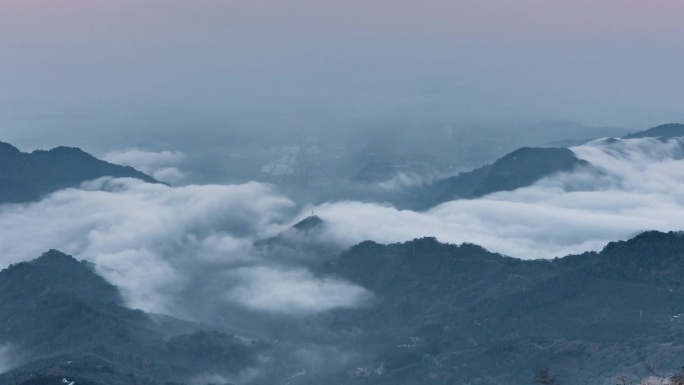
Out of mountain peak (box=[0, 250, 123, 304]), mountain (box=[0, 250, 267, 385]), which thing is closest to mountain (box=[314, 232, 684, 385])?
mountain (box=[0, 250, 267, 385])

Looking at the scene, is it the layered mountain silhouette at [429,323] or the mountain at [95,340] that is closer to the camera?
the layered mountain silhouette at [429,323]

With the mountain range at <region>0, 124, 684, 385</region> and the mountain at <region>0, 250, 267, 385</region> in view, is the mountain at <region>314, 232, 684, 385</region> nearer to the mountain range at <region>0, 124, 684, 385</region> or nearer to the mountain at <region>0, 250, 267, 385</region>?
the mountain range at <region>0, 124, 684, 385</region>

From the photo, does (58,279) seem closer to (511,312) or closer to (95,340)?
(95,340)

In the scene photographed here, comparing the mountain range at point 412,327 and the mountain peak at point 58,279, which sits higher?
the mountain peak at point 58,279

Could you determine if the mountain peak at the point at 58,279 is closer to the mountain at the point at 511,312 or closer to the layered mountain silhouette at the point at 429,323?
the layered mountain silhouette at the point at 429,323

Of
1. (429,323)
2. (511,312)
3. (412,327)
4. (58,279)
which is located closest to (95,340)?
(58,279)

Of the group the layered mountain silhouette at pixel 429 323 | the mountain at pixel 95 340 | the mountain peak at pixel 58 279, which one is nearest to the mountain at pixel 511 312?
the layered mountain silhouette at pixel 429 323

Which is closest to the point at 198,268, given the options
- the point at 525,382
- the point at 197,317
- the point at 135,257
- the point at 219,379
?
the point at 135,257

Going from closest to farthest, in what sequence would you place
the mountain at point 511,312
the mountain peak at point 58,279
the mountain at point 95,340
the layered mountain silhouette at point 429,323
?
the layered mountain silhouette at point 429,323 < the mountain at point 511,312 < the mountain at point 95,340 < the mountain peak at point 58,279

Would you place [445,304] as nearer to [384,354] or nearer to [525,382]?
[384,354]
